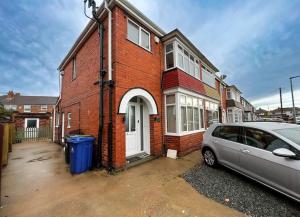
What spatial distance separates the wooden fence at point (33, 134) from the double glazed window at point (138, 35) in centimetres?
1412

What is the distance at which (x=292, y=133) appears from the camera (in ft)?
11.1

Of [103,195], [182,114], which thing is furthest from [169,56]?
[103,195]

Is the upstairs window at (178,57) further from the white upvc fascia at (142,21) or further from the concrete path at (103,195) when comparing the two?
the concrete path at (103,195)

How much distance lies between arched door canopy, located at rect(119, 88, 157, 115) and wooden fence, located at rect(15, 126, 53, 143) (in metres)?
13.5

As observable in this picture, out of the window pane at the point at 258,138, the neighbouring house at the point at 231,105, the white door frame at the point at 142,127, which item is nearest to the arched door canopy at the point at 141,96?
the white door frame at the point at 142,127

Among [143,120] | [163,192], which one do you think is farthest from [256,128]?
[143,120]

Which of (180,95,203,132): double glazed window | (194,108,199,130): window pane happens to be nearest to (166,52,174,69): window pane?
(180,95,203,132): double glazed window

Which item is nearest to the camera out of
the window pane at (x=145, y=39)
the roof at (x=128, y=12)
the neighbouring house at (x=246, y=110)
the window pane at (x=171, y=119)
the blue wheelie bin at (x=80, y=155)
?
the blue wheelie bin at (x=80, y=155)

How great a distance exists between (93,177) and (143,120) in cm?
348

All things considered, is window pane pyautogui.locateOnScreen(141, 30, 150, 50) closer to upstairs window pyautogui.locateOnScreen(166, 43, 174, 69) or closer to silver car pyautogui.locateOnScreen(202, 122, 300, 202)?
upstairs window pyautogui.locateOnScreen(166, 43, 174, 69)

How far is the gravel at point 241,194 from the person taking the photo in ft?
9.14

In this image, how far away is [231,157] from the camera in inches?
166

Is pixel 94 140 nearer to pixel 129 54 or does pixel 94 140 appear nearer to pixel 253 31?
pixel 129 54

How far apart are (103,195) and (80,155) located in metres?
2.14
